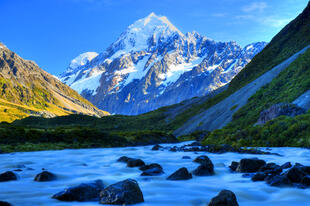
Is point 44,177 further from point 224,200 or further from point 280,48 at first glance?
point 280,48

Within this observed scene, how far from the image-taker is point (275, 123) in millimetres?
26188

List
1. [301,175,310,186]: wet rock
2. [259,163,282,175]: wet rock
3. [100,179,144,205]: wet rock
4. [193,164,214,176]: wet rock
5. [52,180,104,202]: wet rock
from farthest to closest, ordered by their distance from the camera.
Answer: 1. [193,164,214,176]: wet rock
2. [259,163,282,175]: wet rock
3. [301,175,310,186]: wet rock
4. [52,180,104,202]: wet rock
5. [100,179,144,205]: wet rock

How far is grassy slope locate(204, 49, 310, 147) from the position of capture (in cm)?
2400

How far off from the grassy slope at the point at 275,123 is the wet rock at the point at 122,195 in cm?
1965

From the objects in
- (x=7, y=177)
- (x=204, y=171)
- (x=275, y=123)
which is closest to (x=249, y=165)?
(x=204, y=171)

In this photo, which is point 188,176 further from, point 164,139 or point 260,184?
point 164,139

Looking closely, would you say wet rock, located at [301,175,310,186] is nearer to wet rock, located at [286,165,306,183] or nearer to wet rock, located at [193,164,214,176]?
wet rock, located at [286,165,306,183]

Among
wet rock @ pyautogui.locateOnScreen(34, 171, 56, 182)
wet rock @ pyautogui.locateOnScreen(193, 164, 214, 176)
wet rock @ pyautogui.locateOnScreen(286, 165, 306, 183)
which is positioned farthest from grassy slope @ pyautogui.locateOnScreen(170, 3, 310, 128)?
wet rock @ pyautogui.locateOnScreen(34, 171, 56, 182)

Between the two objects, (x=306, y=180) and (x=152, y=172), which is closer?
(x=306, y=180)

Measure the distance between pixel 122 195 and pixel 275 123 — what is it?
23.1 meters

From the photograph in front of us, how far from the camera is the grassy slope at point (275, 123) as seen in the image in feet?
78.7

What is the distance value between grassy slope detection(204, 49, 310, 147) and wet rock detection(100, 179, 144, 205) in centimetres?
1965

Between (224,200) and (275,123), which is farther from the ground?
(275,123)

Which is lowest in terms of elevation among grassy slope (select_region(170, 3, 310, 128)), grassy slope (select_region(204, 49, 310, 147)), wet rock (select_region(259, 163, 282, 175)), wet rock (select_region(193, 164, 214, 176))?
wet rock (select_region(193, 164, 214, 176))
